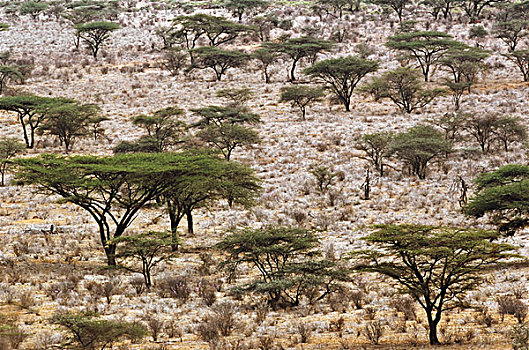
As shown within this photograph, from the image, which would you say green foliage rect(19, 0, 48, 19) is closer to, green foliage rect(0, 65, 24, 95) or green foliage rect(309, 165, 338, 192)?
green foliage rect(0, 65, 24, 95)

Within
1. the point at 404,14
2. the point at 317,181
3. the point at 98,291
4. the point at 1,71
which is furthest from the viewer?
the point at 404,14

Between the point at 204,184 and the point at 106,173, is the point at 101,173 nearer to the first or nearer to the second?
the point at 106,173

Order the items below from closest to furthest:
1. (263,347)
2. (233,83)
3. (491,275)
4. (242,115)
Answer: (263,347), (491,275), (242,115), (233,83)

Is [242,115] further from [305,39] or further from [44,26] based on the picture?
[44,26]

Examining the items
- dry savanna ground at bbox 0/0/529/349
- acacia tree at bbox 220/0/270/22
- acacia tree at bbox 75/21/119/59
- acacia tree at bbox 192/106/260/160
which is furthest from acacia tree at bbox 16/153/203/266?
acacia tree at bbox 220/0/270/22

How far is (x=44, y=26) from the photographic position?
6606 centimetres

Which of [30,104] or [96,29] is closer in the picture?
[30,104]

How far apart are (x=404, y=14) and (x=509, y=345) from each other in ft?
217

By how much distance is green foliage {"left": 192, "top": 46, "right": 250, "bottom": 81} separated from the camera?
47719 millimetres

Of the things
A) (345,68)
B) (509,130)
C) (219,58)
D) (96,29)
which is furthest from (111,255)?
(96,29)

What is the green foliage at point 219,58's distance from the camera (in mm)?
47719

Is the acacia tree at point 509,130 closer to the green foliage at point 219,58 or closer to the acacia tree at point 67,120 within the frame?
the green foliage at point 219,58

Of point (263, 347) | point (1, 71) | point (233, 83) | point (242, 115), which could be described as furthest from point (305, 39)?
point (263, 347)

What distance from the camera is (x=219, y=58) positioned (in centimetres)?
4850
